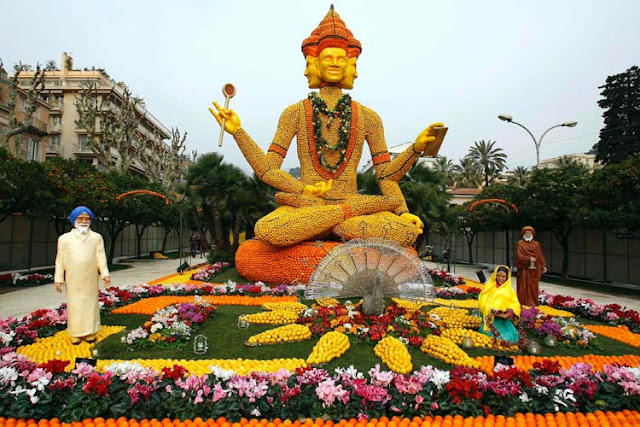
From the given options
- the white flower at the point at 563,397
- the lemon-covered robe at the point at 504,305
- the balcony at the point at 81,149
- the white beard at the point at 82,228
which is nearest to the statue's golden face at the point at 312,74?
the white beard at the point at 82,228

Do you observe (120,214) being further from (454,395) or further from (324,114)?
(454,395)

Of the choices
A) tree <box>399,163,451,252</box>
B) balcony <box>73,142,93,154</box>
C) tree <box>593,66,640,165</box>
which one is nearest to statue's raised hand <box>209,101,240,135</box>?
tree <box>399,163,451,252</box>

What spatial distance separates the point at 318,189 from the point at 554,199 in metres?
10.5

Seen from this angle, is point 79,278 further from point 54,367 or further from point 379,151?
point 379,151

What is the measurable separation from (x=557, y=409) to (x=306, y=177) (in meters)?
8.53

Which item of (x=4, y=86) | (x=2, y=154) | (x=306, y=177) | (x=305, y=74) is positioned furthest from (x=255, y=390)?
(x=4, y=86)

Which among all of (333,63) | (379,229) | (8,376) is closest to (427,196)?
(333,63)

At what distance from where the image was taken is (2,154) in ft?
38.7

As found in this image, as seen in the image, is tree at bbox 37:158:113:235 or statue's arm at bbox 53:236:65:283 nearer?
statue's arm at bbox 53:236:65:283

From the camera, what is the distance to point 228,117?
10.5m

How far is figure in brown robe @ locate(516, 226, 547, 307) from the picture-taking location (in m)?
8.67

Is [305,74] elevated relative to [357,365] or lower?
elevated

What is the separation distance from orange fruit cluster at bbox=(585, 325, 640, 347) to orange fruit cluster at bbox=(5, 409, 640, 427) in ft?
11.2

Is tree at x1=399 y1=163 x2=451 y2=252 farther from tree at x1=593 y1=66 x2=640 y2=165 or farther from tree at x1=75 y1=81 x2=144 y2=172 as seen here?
tree at x1=75 y1=81 x2=144 y2=172
